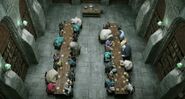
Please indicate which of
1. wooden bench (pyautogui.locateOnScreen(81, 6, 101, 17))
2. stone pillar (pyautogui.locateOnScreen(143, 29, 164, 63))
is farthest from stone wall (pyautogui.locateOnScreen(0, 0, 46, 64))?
stone pillar (pyautogui.locateOnScreen(143, 29, 164, 63))

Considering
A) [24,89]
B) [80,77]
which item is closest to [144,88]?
[80,77]

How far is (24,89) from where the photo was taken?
17828mm

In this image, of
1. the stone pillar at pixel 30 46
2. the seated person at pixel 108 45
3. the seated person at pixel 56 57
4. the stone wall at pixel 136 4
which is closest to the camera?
the stone pillar at pixel 30 46

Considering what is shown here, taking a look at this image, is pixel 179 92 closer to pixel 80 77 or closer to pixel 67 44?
pixel 80 77

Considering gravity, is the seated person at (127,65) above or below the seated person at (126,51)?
below

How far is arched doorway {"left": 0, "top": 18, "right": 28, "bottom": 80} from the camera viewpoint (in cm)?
1650

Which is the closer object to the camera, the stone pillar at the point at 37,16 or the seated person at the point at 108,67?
the seated person at the point at 108,67

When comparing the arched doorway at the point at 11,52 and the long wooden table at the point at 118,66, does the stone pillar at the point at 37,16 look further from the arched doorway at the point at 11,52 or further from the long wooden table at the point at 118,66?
the long wooden table at the point at 118,66

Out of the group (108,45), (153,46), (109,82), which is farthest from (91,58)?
(153,46)

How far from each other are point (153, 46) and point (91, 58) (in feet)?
13.5

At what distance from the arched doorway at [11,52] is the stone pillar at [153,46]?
7.79 m

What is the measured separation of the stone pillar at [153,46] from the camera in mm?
19409

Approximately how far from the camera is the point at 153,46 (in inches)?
771

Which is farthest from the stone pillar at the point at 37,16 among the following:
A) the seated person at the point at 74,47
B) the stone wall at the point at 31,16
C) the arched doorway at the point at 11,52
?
the arched doorway at the point at 11,52
